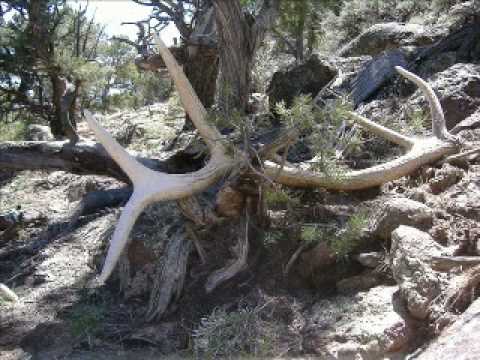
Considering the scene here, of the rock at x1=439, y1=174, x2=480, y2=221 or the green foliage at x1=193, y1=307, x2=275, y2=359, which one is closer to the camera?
the green foliage at x1=193, y1=307, x2=275, y2=359

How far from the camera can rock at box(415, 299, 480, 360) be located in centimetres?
300

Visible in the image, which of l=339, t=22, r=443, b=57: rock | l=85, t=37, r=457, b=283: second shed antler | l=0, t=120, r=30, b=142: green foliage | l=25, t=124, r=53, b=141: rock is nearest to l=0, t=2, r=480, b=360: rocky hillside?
l=85, t=37, r=457, b=283: second shed antler

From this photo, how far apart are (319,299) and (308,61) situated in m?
3.84

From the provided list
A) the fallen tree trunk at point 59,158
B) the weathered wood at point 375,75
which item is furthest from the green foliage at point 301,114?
the fallen tree trunk at point 59,158

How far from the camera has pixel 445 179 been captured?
16.5 feet

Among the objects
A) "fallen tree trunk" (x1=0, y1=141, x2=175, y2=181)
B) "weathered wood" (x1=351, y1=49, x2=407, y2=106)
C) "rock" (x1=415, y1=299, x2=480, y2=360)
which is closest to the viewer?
"rock" (x1=415, y1=299, x2=480, y2=360)

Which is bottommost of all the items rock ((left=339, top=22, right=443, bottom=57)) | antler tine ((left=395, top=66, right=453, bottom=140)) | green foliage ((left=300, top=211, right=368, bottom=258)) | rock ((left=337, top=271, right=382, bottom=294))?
rock ((left=337, top=271, right=382, bottom=294))

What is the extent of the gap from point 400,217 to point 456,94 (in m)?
2.12

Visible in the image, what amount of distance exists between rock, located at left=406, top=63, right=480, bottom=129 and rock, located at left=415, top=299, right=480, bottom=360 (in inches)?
112

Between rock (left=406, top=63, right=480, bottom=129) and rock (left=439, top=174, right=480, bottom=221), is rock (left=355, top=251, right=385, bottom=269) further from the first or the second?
rock (left=406, top=63, right=480, bottom=129)

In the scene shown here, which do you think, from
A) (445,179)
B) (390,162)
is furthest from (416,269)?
(390,162)

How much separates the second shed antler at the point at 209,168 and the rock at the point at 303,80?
2.11 m

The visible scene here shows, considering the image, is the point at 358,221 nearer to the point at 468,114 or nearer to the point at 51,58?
the point at 468,114

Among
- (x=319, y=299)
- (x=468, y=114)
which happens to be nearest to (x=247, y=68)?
(x=468, y=114)
